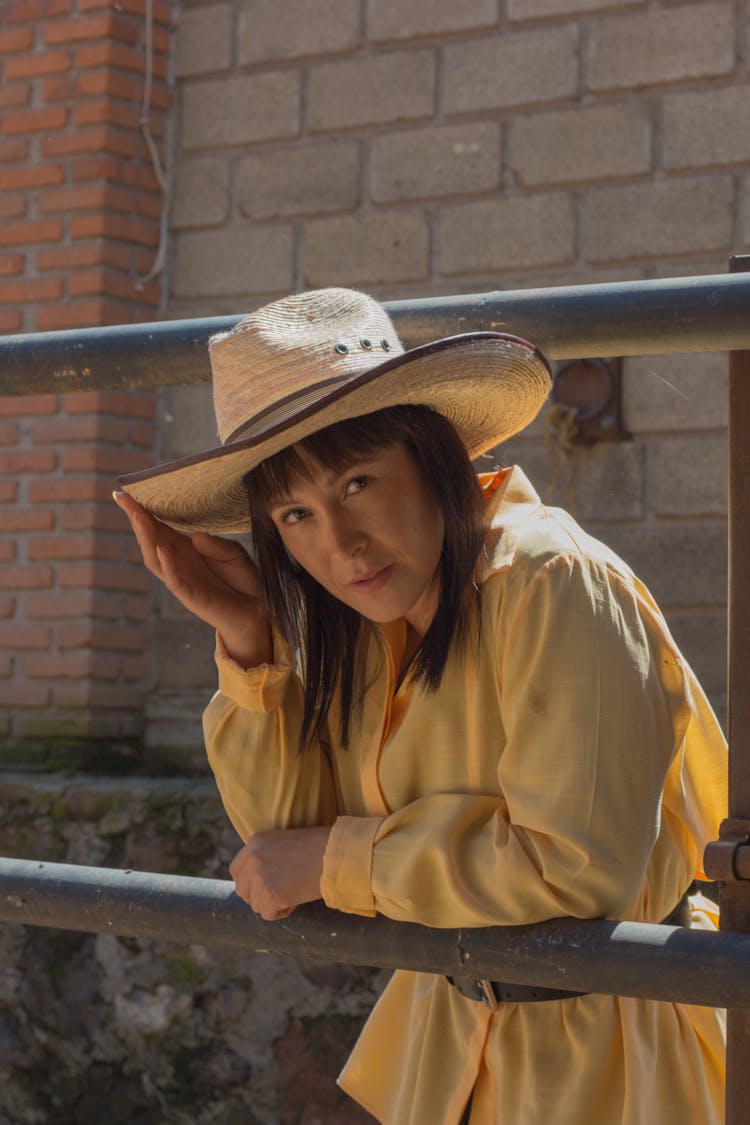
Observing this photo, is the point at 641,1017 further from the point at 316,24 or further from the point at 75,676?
the point at 316,24

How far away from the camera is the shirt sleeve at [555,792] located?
130 cm

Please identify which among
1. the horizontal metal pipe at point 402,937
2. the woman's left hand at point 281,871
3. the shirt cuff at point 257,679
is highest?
the shirt cuff at point 257,679

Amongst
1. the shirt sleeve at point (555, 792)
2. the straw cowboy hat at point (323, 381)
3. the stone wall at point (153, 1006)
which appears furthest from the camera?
the stone wall at point (153, 1006)

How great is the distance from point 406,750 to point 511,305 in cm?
49

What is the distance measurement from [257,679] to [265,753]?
0.09 m

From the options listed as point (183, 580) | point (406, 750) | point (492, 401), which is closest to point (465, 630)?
point (406, 750)

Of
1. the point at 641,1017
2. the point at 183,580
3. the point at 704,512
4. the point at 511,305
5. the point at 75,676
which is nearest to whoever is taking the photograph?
the point at 511,305

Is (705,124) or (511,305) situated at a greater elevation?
(705,124)

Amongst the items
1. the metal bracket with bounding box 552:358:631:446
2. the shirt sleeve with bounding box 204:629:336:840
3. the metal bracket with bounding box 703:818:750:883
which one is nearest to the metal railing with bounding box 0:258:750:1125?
the metal bracket with bounding box 703:818:750:883

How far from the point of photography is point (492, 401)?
61.1 inches

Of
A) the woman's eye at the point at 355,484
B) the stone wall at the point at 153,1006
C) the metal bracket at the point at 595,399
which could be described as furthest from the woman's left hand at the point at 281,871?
the metal bracket at the point at 595,399

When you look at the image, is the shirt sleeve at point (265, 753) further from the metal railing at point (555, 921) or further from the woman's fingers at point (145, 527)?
the metal railing at point (555, 921)

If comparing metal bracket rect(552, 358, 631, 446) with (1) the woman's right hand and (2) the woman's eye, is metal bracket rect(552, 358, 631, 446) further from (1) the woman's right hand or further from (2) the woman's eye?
(2) the woman's eye

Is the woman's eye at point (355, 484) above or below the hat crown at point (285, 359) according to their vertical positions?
below
